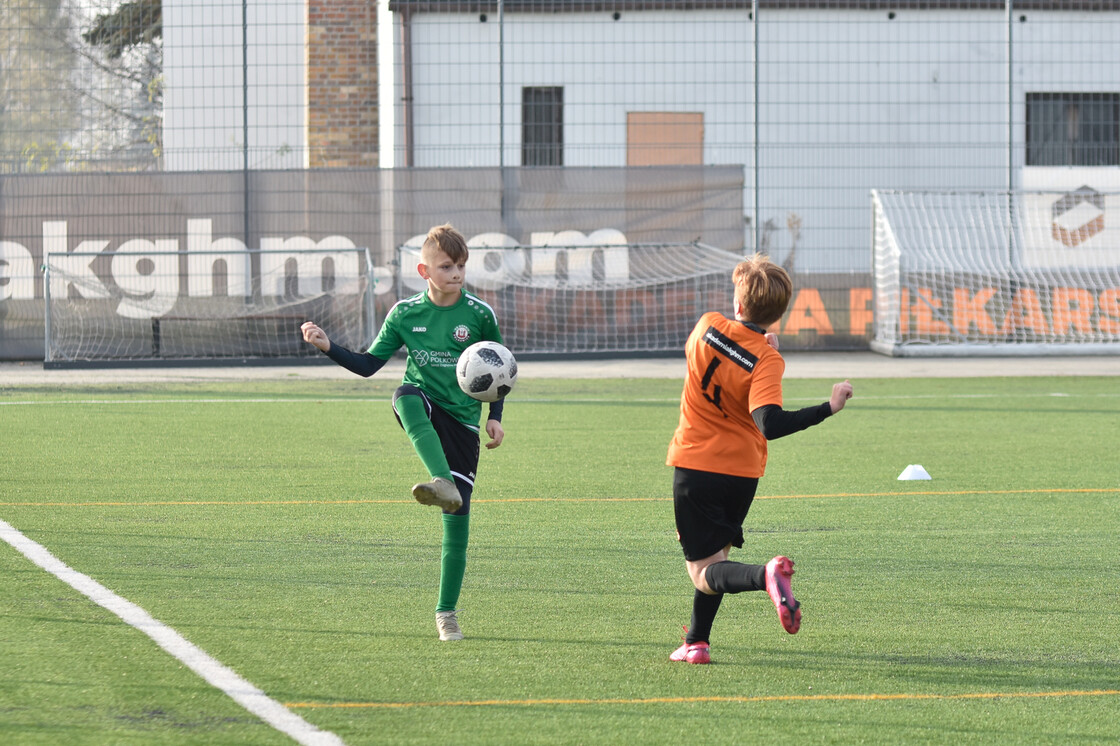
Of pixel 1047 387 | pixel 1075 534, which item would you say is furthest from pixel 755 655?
Answer: pixel 1047 387

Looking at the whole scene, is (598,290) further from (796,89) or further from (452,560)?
(452,560)

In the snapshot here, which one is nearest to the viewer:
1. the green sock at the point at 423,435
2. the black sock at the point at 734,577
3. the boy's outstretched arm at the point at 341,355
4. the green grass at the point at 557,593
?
the green grass at the point at 557,593

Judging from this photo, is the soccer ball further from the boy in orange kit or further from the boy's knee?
the boy in orange kit

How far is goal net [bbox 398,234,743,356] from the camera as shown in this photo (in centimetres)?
1878

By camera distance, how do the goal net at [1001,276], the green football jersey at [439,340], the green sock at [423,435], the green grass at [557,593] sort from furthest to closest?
1. the goal net at [1001,276]
2. the green football jersey at [439,340]
3. the green sock at [423,435]
4. the green grass at [557,593]

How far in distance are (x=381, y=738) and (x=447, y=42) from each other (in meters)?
18.8

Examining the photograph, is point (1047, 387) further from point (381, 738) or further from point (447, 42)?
point (381, 738)

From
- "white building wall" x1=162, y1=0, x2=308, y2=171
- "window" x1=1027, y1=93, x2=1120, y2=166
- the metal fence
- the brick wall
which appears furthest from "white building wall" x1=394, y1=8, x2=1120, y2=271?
"white building wall" x1=162, y1=0, x2=308, y2=171

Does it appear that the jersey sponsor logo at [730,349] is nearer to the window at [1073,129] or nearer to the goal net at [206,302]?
the goal net at [206,302]

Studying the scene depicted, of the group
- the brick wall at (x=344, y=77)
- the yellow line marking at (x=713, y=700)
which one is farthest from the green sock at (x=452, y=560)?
the brick wall at (x=344, y=77)

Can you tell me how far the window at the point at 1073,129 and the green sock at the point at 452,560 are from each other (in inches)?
745

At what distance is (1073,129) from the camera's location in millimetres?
22578

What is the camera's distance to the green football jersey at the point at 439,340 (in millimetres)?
5246

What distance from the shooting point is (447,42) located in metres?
21.6
